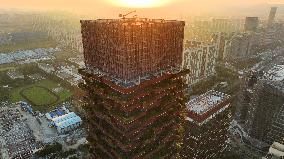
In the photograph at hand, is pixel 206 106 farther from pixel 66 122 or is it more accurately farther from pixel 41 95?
pixel 41 95

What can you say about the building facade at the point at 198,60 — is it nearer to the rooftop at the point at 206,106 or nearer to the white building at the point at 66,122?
the rooftop at the point at 206,106

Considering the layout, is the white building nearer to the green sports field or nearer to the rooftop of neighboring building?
the green sports field

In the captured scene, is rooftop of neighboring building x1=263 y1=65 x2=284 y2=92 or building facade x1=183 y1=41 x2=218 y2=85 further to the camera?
building facade x1=183 y1=41 x2=218 y2=85

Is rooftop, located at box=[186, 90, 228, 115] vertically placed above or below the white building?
above

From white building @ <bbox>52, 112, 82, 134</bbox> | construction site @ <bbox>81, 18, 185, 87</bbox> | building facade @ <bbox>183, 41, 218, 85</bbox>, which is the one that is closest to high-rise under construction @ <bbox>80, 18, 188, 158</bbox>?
construction site @ <bbox>81, 18, 185, 87</bbox>

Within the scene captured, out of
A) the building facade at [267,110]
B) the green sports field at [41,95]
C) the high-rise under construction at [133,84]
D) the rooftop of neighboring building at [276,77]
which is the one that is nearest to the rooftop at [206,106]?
the high-rise under construction at [133,84]

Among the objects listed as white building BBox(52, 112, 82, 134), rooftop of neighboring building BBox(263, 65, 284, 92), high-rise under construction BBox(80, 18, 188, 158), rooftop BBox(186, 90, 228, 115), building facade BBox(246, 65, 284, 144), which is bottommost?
white building BBox(52, 112, 82, 134)
